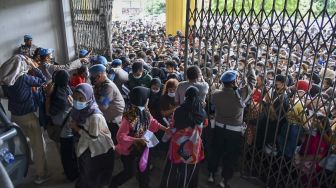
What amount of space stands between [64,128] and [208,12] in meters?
2.35

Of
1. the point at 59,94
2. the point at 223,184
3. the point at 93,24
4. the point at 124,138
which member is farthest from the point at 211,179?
the point at 93,24

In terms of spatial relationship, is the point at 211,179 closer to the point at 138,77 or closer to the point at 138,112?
the point at 138,112

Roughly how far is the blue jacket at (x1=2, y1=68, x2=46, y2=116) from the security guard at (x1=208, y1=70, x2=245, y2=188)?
A: 2264 mm

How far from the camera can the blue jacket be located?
147 inches

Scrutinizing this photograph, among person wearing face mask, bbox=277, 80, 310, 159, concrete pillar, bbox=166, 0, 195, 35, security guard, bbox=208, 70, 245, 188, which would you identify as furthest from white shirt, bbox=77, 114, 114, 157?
concrete pillar, bbox=166, 0, 195, 35

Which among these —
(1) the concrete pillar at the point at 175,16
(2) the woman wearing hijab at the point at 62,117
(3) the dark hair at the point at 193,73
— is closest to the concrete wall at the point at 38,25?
(2) the woman wearing hijab at the point at 62,117

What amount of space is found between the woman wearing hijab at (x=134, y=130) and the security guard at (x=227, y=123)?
82 centimetres

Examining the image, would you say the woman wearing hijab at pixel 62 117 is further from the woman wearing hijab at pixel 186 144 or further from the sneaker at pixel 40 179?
the woman wearing hijab at pixel 186 144

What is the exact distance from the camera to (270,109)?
368cm

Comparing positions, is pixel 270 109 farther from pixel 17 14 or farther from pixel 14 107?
pixel 17 14

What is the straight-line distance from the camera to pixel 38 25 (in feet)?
25.9

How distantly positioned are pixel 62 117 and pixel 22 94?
1.83 feet

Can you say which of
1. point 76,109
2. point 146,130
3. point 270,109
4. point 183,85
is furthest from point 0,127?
point 270,109

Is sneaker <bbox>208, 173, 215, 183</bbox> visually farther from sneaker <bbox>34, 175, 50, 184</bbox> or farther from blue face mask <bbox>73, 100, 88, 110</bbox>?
sneaker <bbox>34, 175, 50, 184</bbox>
